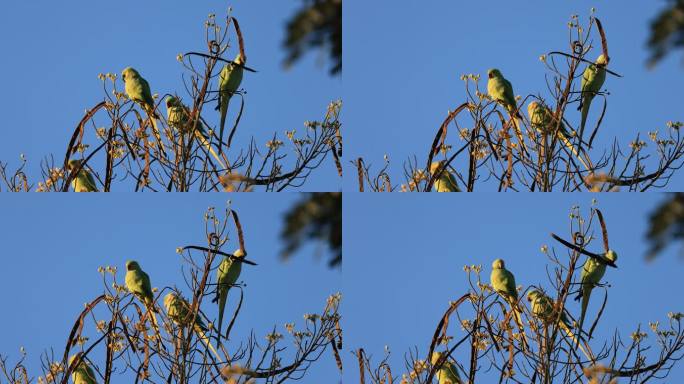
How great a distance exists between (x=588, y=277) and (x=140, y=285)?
2.02 metres

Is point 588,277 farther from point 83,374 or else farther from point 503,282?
point 83,374

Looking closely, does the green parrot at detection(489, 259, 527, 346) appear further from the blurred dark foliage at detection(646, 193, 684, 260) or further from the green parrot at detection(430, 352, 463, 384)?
the blurred dark foliage at detection(646, 193, 684, 260)

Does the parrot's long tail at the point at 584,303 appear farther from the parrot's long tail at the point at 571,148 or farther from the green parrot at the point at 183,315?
the green parrot at the point at 183,315

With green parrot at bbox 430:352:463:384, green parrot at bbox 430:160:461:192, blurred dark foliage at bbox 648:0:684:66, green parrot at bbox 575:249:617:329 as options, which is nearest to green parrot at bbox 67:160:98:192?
green parrot at bbox 430:160:461:192

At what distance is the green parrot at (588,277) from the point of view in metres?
5.21

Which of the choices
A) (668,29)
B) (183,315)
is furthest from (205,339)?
(668,29)

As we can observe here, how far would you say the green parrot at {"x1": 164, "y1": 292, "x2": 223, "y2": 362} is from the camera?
5.09 m

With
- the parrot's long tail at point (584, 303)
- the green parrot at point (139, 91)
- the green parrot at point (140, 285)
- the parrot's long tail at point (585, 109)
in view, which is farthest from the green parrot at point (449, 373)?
the green parrot at point (139, 91)

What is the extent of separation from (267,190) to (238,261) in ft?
1.17

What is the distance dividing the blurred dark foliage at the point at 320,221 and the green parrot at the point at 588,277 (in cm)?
112

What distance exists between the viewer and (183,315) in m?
5.12

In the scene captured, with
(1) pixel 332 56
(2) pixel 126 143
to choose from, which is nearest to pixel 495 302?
(1) pixel 332 56

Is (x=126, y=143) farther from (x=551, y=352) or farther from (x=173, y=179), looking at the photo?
(x=551, y=352)

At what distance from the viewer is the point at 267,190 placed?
533cm
